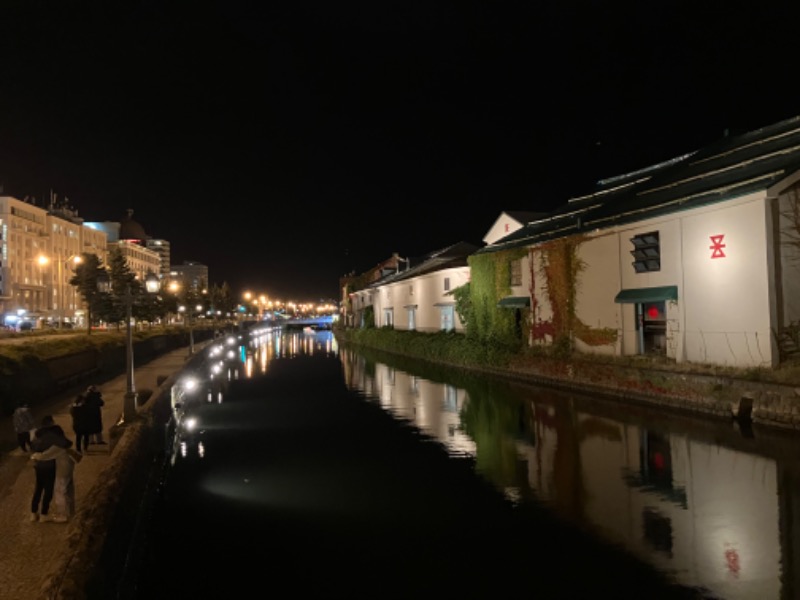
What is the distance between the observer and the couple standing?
8102mm

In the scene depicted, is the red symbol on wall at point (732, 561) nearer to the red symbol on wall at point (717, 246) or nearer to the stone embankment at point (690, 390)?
the stone embankment at point (690, 390)

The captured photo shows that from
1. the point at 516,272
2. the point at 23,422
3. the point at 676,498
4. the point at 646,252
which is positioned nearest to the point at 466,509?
the point at 676,498

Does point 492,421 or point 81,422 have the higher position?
point 81,422

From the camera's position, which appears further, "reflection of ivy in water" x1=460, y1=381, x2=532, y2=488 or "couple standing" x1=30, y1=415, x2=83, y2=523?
"reflection of ivy in water" x1=460, y1=381, x2=532, y2=488

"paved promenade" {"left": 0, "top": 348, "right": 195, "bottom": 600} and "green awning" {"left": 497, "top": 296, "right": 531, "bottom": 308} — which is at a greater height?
"green awning" {"left": 497, "top": 296, "right": 531, "bottom": 308}

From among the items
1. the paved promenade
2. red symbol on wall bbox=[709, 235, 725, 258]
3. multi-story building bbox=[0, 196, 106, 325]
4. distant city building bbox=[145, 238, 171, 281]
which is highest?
distant city building bbox=[145, 238, 171, 281]

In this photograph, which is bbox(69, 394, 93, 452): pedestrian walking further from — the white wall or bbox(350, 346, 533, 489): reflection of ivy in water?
the white wall

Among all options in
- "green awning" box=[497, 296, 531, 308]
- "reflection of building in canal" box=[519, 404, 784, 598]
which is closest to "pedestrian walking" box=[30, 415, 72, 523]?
"reflection of building in canal" box=[519, 404, 784, 598]

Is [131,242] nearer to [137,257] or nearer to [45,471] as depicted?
[137,257]

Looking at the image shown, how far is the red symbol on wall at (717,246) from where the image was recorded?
64.4 ft

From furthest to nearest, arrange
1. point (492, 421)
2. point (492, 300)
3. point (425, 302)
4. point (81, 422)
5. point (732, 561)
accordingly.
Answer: point (425, 302) → point (492, 300) → point (492, 421) → point (81, 422) → point (732, 561)

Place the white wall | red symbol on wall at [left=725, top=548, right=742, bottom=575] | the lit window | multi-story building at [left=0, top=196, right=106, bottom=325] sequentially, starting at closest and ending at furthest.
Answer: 1. red symbol on wall at [left=725, top=548, right=742, bottom=575]
2. the white wall
3. the lit window
4. multi-story building at [left=0, top=196, right=106, bottom=325]

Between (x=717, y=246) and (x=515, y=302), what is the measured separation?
12.6m

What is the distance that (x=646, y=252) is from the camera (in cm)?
2378
